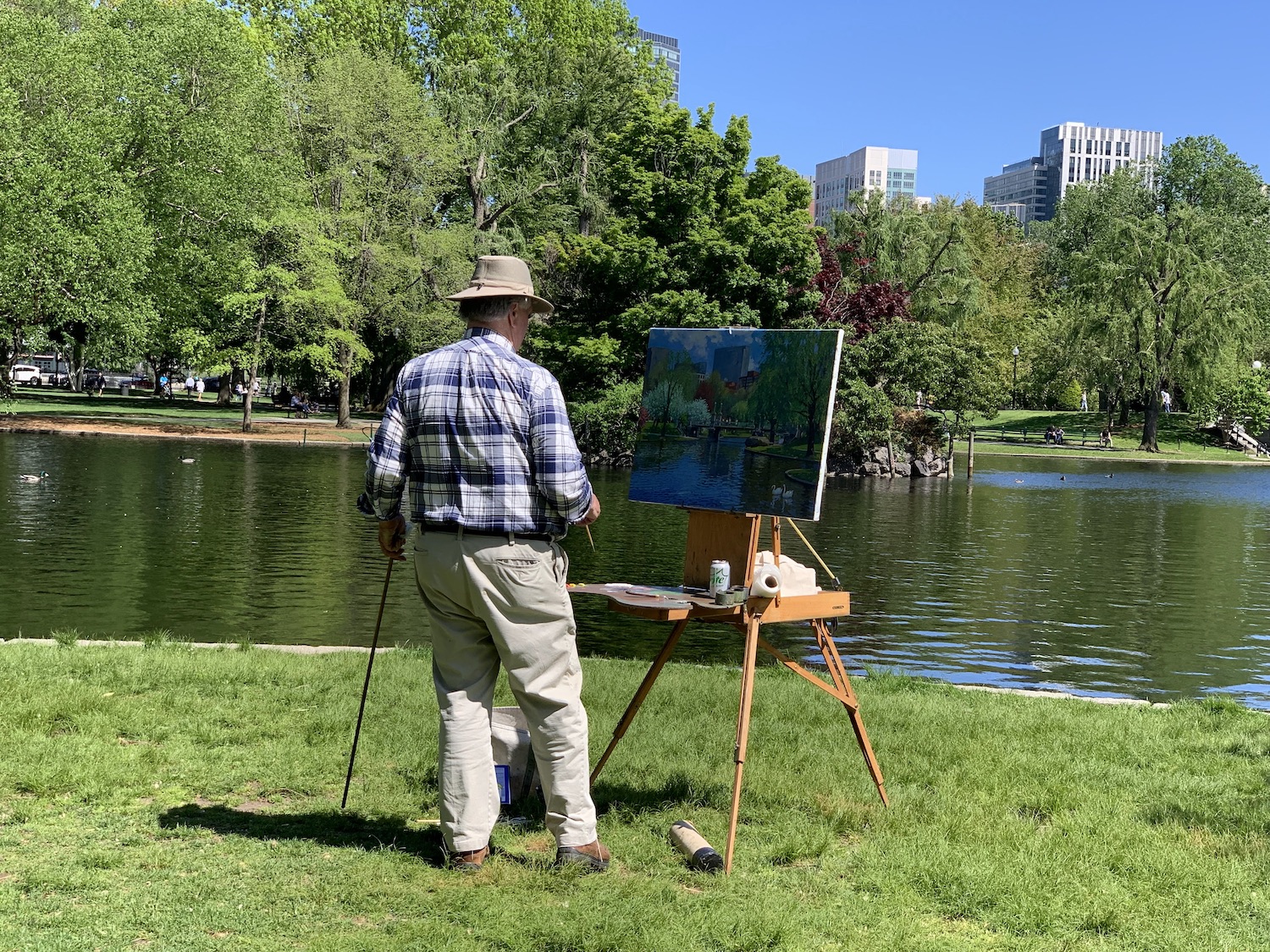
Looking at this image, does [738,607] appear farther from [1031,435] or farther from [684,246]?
[1031,435]

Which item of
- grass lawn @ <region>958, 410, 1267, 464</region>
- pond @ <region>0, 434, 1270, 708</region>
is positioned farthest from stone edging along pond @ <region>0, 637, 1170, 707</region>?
grass lawn @ <region>958, 410, 1267, 464</region>

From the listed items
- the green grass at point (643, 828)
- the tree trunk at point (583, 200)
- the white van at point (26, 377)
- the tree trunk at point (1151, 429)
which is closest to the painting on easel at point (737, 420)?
the green grass at point (643, 828)

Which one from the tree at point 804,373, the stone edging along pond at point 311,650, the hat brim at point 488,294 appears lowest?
the stone edging along pond at point 311,650

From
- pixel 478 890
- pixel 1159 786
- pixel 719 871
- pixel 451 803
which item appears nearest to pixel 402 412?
pixel 451 803

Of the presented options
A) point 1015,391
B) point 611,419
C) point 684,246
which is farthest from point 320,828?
point 1015,391

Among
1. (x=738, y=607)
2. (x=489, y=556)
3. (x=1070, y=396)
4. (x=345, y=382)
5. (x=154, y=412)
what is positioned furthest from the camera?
(x=1070, y=396)

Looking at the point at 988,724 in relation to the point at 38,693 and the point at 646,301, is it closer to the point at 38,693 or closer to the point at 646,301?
the point at 38,693

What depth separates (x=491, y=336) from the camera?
4938 millimetres

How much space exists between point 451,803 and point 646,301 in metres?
34.4

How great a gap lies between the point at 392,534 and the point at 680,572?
11895mm

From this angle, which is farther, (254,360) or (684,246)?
(254,360)

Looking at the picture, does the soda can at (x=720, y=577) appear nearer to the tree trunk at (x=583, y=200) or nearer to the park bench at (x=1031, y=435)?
the tree trunk at (x=583, y=200)

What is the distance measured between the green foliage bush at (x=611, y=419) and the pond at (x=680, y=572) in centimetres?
388

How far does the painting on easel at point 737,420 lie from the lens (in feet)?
18.7
